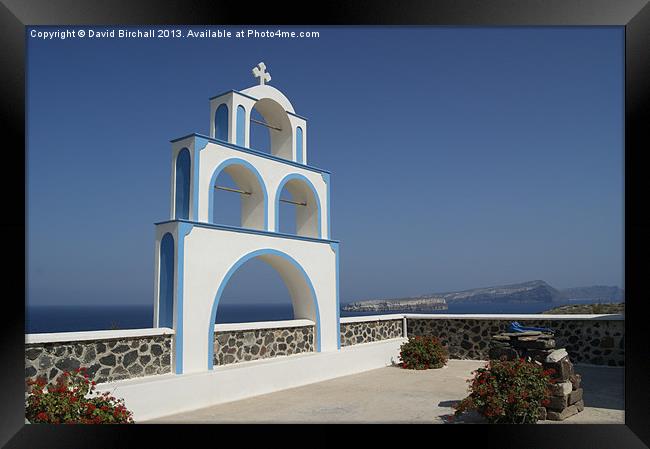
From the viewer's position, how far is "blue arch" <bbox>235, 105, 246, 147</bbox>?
35.8 ft

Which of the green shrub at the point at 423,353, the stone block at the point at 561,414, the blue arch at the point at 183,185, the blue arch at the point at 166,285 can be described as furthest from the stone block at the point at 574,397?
the blue arch at the point at 183,185

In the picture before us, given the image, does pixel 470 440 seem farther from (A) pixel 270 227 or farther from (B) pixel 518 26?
(A) pixel 270 227

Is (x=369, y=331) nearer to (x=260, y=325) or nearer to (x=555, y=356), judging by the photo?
(x=260, y=325)

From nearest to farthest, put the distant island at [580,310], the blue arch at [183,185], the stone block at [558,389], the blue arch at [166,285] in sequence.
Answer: the stone block at [558,389] → the blue arch at [166,285] → the blue arch at [183,185] → the distant island at [580,310]

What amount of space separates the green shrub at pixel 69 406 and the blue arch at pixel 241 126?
494 centimetres

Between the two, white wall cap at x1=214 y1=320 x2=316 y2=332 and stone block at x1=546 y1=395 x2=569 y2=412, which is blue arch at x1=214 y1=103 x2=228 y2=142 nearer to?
white wall cap at x1=214 y1=320 x2=316 y2=332

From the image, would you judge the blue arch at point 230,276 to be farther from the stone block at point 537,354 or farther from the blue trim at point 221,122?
the stone block at point 537,354

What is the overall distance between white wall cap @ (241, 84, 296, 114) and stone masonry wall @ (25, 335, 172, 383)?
4.69 m

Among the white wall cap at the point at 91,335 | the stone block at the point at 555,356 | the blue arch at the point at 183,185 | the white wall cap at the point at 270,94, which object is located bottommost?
the stone block at the point at 555,356

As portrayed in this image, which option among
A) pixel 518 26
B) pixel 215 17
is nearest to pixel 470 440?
pixel 518 26

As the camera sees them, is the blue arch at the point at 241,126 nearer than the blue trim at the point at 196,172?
No

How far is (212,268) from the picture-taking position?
9.99 metres

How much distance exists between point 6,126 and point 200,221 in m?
4.28

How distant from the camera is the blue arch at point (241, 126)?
10.9 m
